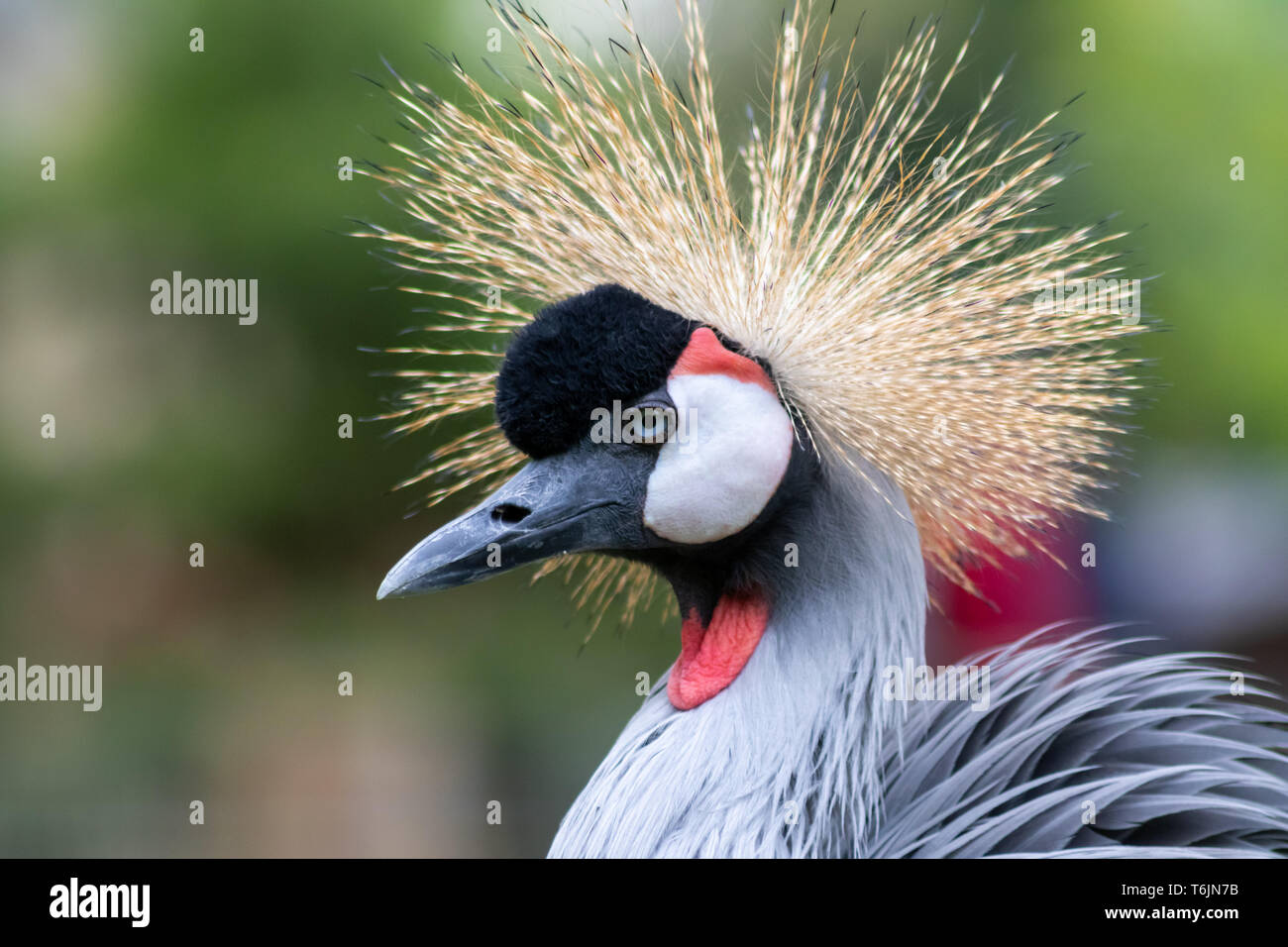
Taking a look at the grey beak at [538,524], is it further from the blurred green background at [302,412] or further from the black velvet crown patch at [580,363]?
the blurred green background at [302,412]

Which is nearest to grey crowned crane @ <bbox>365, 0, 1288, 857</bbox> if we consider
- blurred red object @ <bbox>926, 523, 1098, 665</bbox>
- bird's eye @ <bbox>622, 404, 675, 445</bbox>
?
bird's eye @ <bbox>622, 404, 675, 445</bbox>

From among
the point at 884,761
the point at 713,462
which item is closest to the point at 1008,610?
the point at 884,761

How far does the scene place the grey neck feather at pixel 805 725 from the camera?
95cm

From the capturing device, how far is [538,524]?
96 centimetres

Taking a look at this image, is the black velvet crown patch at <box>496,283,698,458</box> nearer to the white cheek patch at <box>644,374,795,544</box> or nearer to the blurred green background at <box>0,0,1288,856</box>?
the white cheek patch at <box>644,374,795,544</box>

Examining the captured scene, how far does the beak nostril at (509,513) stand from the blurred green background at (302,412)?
110cm

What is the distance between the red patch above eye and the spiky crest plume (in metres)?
0.04

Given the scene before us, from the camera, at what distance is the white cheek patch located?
0.96 m

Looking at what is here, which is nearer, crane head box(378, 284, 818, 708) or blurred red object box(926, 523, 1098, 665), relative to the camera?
crane head box(378, 284, 818, 708)

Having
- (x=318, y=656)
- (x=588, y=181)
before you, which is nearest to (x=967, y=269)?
(x=588, y=181)

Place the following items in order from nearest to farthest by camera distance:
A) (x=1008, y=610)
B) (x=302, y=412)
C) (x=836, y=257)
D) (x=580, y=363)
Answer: (x=580, y=363)
(x=836, y=257)
(x=1008, y=610)
(x=302, y=412)

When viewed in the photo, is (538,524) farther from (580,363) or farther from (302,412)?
(302,412)

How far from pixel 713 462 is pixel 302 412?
177 cm

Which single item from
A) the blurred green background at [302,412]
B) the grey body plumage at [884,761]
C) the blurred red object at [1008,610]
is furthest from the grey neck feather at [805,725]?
the blurred red object at [1008,610]
